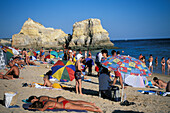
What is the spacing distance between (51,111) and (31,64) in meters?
10.0

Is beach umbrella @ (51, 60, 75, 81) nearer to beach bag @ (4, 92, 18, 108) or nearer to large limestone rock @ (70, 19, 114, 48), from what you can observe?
beach bag @ (4, 92, 18, 108)

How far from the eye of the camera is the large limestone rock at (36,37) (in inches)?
2051

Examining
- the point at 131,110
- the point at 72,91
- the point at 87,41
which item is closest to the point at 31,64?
the point at 72,91

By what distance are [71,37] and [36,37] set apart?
10.9 meters

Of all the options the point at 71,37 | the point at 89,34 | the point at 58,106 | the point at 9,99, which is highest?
the point at 89,34

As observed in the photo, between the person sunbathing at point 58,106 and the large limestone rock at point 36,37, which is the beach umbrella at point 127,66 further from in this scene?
the large limestone rock at point 36,37

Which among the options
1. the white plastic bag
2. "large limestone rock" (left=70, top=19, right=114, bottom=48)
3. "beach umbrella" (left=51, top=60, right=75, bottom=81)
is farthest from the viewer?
"large limestone rock" (left=70, top=19, right=114, bottom=48)

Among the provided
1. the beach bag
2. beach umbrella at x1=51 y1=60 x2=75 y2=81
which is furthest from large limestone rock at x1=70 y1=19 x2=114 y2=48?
the beach bag

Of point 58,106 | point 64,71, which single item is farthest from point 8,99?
point 64,71

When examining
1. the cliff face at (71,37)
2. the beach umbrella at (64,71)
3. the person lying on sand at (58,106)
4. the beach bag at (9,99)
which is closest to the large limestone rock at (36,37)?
the cliff face at (71,37)

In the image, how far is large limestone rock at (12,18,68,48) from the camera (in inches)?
2051

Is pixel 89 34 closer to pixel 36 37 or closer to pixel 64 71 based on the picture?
pixel 36 37

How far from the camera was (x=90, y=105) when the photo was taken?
16.3 ft

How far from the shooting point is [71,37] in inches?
2219
